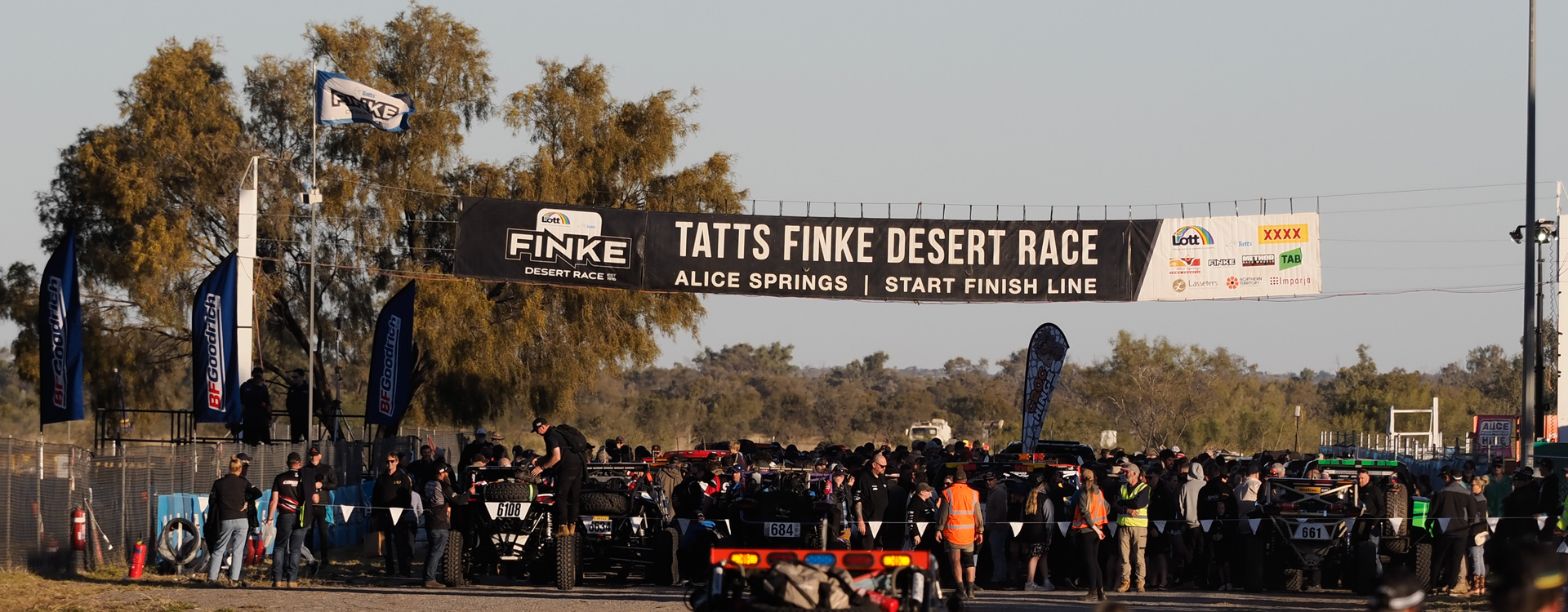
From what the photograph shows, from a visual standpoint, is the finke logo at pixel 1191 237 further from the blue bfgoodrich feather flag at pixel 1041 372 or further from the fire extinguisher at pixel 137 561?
the fire extinguisher at pixel 137 561

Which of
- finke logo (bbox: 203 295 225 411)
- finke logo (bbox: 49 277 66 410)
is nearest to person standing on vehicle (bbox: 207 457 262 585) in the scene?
finke logo (bbox: 49 277 66 410)

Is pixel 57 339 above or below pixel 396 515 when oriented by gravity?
above

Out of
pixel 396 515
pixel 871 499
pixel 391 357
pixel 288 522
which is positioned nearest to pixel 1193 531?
pixel 871 499

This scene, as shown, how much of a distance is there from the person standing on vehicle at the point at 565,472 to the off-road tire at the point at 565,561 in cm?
8

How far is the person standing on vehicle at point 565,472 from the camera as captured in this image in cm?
1745

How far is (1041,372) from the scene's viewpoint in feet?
99.5

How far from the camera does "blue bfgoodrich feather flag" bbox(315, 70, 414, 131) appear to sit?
3053 cm

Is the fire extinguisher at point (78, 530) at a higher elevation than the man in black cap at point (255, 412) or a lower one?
lower

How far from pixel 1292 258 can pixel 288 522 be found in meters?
15.0

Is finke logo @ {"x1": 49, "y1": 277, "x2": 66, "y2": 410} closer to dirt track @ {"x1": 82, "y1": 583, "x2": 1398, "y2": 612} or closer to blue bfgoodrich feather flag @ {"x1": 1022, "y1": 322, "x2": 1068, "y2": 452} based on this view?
dirt track @ {"x1": 82, "y1": 583, "x2": 1398, "y2": 612}

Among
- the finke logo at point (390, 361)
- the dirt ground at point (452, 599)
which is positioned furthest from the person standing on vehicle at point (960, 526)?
the finke logo at point (390, 361)

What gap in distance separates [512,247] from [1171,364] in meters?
59.7

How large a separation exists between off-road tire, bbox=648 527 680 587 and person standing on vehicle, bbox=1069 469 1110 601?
4255mm

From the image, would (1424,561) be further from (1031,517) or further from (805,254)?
(805,254)
